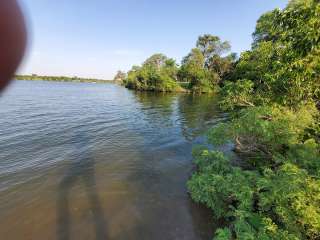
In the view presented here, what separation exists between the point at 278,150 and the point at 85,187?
664 centimetres

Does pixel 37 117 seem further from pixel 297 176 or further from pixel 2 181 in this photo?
pixel 297 176

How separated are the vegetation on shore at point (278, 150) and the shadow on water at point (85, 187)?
2785 millimetres

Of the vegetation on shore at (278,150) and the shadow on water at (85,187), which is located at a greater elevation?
the vegetation on shore at (278,150)

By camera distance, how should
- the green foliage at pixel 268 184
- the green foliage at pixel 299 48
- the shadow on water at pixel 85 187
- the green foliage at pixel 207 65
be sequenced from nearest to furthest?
1. the green foliage at pixel 268 184
2. the green foliage at pixel 299 48
3. the shadow on water at pixel 85 187
4. the green foliage at pixel 207 65

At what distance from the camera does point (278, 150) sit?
20.5 feet

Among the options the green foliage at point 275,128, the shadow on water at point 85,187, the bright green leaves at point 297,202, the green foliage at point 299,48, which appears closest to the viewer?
the bright green leaves at point 297,202

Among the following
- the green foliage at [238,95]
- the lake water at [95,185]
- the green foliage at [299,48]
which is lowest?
A: the lake water at [95,185]

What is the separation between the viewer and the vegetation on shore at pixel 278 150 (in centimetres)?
333

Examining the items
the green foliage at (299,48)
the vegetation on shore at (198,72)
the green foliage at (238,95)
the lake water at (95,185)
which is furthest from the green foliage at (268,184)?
the vegetation on shore at (198,72)

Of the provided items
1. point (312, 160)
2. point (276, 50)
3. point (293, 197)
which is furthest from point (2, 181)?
point (276, 50)

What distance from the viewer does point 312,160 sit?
14.8 feet

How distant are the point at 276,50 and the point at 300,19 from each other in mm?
2374

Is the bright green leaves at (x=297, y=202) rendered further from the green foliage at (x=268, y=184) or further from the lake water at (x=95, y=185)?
the lake water at (x=95, y=185)

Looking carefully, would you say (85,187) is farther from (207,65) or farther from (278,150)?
(207,65)
